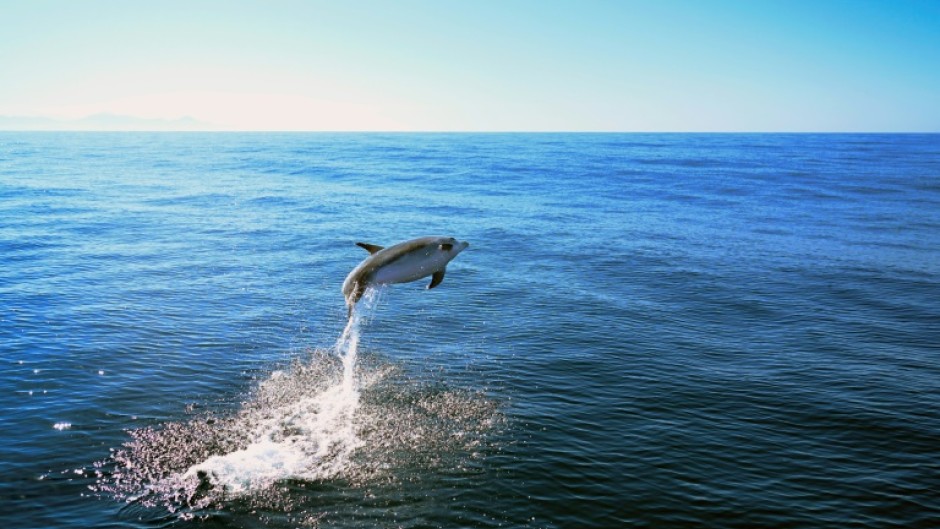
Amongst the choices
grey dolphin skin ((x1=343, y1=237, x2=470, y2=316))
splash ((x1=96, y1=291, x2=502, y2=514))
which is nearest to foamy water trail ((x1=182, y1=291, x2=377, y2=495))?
splash ((x1=96, y1=291, x2=502, y2=514))

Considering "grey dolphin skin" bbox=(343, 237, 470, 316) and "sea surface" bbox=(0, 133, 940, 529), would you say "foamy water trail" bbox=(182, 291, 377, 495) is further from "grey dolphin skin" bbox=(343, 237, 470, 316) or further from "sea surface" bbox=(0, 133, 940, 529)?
"grey dolphin skin" bbox=(343, 237, 470, 316)

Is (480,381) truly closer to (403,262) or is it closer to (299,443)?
(299,443)

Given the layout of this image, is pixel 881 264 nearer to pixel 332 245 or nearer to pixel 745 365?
pixel 745 365

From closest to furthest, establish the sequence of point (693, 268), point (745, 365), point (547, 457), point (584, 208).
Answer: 1. point (547, 457)
2. point (745, 365)
3. point (693, 268)
4. point (584, 208)

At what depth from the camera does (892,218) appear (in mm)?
74375

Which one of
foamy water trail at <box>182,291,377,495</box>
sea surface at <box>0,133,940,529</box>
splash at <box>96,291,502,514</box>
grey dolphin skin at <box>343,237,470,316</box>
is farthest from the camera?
foamy water trail at <box>182,291,377,495</box>

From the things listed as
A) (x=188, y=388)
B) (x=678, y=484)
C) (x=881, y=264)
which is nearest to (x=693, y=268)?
(x=881, y=264)

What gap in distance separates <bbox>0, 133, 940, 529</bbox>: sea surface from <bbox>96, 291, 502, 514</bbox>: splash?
0.10 m

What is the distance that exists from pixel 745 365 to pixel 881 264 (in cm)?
2923

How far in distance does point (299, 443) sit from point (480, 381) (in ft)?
29.1

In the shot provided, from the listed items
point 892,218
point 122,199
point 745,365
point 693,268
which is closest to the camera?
point 745,365

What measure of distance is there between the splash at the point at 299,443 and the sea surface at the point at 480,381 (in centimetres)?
10

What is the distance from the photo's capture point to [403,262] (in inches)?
651

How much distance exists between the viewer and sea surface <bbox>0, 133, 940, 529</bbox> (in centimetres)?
1945
